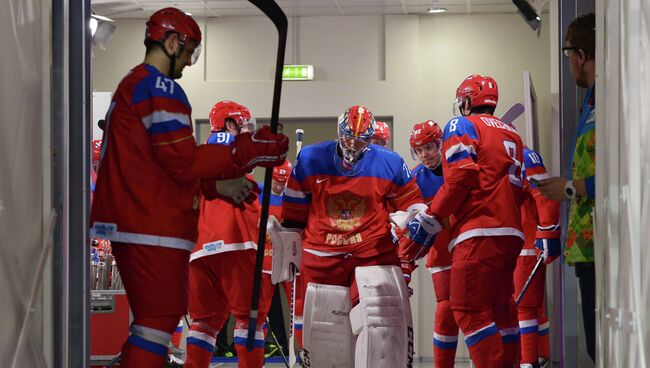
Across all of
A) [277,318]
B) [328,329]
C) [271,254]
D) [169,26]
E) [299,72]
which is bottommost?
[277,318]

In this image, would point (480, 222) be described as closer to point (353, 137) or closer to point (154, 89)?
point (353, 137)

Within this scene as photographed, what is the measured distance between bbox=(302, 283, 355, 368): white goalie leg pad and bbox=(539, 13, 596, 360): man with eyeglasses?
142 centimetres

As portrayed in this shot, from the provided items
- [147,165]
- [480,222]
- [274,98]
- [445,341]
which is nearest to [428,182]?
[445,341]

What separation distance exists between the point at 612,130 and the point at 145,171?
188 centimetres

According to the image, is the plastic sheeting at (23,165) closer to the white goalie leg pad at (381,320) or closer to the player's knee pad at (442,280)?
the white goalie leg pad at (381,320)

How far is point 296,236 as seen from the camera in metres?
5.77

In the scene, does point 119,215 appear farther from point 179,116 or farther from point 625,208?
point 625,208

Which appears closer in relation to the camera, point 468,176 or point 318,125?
point 468,176

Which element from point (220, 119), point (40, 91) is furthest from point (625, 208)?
point (220, 119)

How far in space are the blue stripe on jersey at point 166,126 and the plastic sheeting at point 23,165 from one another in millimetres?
610

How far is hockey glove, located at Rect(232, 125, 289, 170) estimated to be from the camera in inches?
171

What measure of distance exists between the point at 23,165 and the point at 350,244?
8.65 feet

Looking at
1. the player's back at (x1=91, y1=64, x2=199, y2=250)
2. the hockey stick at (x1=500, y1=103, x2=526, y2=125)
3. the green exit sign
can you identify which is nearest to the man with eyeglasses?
the player's back at (x1=91, y1=64, x2=199, y2=250)

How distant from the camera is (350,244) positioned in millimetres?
5562
